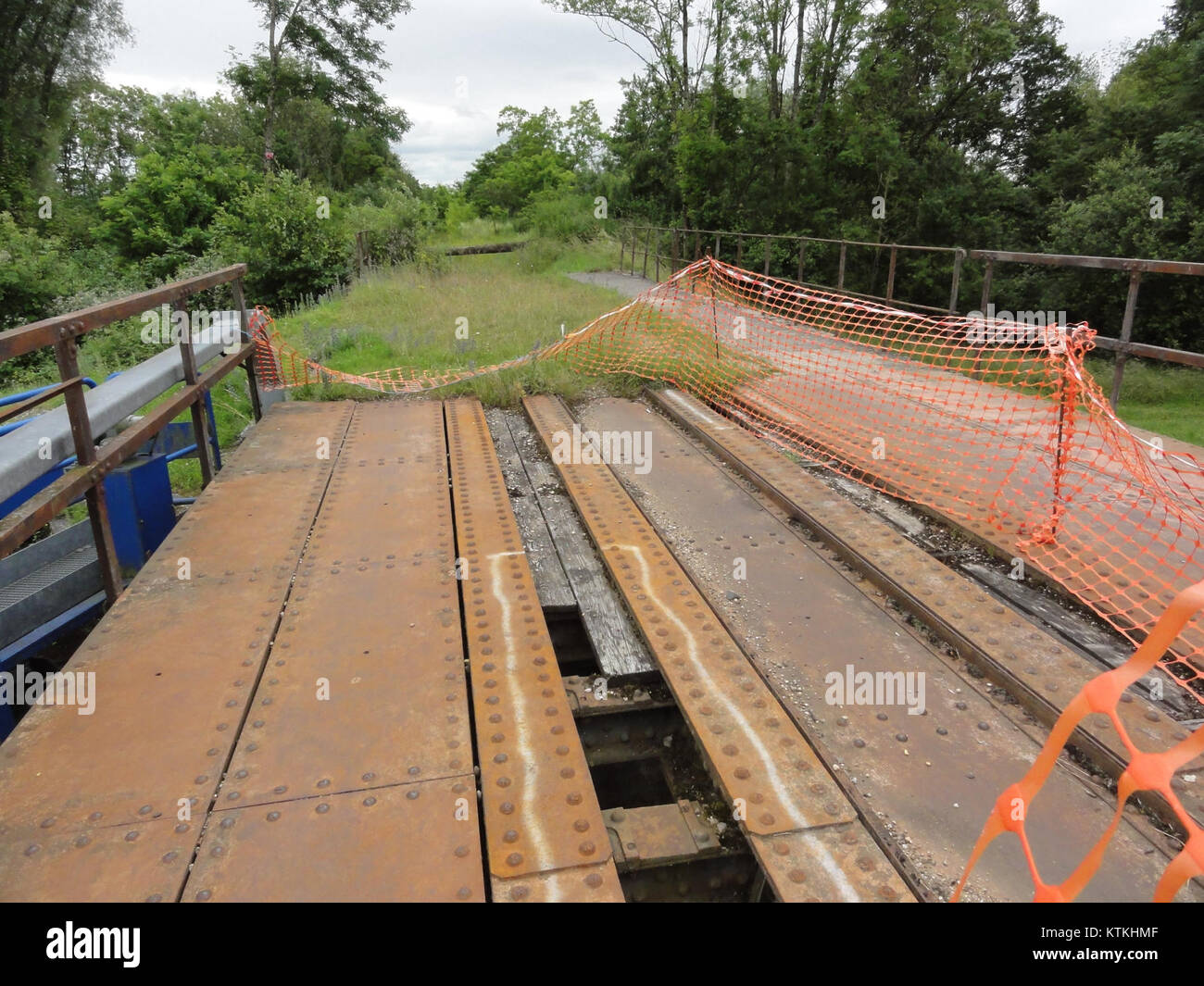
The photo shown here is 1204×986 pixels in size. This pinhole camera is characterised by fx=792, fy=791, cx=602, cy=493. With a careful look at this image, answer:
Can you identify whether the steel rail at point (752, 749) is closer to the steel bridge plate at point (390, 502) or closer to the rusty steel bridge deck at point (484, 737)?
the rusty steel bridge deck at point (484, 737)

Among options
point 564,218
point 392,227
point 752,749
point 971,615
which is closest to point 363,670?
point 752,749

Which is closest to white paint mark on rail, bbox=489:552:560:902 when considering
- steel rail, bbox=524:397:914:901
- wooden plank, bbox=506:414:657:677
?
wooden plank, bbox=506:414:657:677

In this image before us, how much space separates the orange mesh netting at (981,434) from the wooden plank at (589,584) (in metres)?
1.85

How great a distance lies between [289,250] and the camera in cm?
1702

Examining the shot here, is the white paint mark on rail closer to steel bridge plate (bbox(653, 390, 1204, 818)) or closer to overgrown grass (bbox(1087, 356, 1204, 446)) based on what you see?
steel bridge plate (bbox(653, 390, 1204, 818))

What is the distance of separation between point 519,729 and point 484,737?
12cm

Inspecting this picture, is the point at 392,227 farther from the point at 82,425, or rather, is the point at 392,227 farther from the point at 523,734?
the point at 523,734

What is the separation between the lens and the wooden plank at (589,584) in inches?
125

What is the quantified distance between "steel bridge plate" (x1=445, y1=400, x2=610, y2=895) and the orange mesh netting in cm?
228

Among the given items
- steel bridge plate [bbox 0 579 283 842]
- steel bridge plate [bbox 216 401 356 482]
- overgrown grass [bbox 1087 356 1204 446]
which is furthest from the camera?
overgrown grass [bbox 1087 356 1204 446]

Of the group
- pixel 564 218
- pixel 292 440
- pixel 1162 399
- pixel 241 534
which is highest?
pixel 564 218

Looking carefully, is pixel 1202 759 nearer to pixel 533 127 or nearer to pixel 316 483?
pixel 316 483

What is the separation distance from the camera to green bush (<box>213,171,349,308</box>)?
56.0ft

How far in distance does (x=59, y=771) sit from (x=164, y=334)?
13.4m
